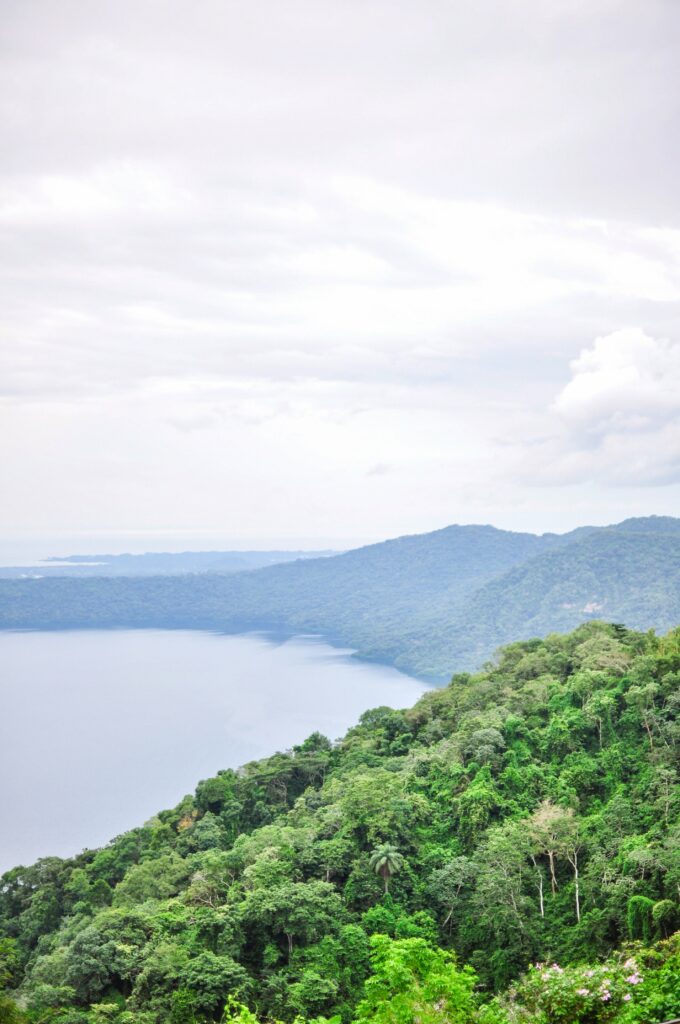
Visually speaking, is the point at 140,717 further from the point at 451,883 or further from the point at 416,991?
the point at 416,991

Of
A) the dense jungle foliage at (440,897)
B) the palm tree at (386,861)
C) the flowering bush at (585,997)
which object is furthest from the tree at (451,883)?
the flowering bush at (585,997)

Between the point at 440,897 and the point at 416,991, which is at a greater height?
the point at 416,991

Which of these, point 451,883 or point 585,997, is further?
point 451,883

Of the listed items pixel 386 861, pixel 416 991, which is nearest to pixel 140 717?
pixel 386 861

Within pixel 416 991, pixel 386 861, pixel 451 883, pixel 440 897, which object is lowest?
pixel 440 897

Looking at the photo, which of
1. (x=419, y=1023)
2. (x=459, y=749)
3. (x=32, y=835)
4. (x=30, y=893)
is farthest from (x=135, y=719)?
(x=419, y=1023)

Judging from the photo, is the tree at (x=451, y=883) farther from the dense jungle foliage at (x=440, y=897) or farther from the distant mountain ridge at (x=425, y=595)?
the distant mountain ridge at (x=425, y=595)

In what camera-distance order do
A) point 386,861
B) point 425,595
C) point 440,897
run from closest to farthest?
point 440,897
point 386,861
point 425,595

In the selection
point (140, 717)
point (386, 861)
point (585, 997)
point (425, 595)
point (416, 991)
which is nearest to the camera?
point (585, 997)

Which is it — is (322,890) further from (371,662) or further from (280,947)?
(371,662)
